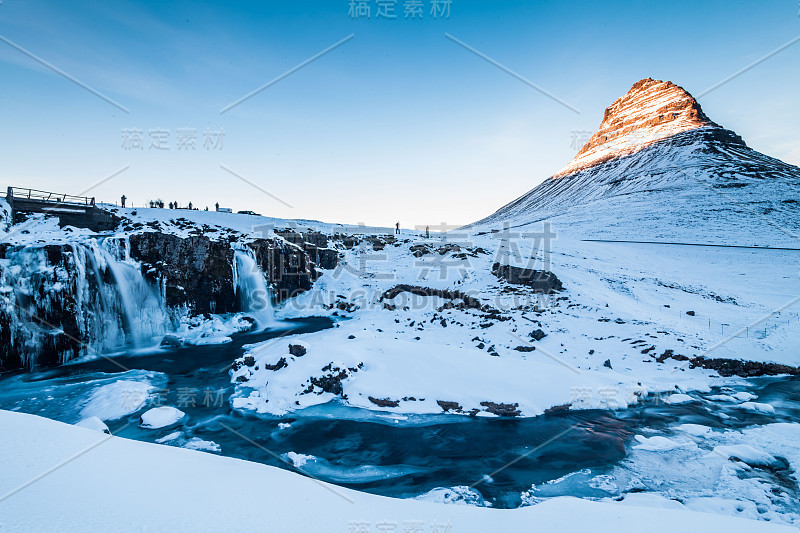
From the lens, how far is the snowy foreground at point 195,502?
3.29 m

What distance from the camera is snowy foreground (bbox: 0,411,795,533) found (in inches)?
130

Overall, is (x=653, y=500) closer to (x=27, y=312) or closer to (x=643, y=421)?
(x=643, y=421)

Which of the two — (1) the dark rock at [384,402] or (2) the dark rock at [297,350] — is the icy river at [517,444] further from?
(2) the dark rock at [297,350]

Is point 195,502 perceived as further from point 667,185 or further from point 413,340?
point 667,185

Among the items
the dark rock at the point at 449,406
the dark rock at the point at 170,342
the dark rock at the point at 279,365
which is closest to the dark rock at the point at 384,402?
the dark rock at the point at 449,406

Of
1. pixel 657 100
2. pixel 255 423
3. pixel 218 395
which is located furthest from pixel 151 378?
pixel 657 100

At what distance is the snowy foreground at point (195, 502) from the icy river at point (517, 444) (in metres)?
2.49

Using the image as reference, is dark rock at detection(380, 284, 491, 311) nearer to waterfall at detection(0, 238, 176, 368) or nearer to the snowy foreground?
waterfall at detection(0, 238, 176, 368)

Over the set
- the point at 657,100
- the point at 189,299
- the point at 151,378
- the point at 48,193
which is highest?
the point at 657,100

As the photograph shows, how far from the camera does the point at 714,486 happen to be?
709 cm

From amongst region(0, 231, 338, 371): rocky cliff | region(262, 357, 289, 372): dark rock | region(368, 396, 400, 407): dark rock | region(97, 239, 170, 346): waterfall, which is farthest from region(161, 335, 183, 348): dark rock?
region(368, 396, 400, 407): dark rock

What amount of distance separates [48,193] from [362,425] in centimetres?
2386

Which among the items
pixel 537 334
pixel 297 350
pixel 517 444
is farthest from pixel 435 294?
pixel 517 444

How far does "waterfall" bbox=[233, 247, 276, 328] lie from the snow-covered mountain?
158 feet
